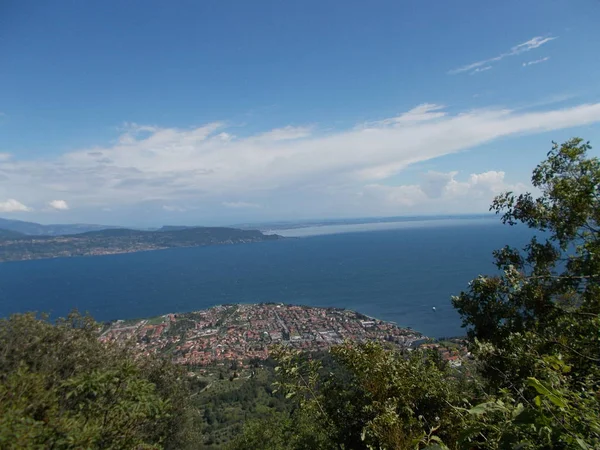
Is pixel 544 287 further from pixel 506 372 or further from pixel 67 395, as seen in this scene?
pixel 67 395

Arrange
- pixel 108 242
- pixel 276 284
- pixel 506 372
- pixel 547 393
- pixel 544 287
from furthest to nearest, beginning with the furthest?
pixel 108 242, pixel 276 284, pixel 544 287, pixel 506 372, pixel 547 393

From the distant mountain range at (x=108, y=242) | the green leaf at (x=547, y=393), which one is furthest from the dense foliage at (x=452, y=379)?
the distant mountain range at (x=108, y=242)

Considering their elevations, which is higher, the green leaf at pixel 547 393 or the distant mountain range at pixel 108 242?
the green leaf at pixel 547 393

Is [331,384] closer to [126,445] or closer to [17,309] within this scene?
[126,445]

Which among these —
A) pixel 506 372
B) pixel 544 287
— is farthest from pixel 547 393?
pixel 544 287

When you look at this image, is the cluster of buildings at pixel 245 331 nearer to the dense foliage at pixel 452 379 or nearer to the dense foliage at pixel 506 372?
the dense foliage at pixel 452 379

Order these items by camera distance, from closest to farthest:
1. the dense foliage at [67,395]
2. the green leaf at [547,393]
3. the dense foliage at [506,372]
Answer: the green leaf at [547,393] < the dense foliage at [506,372] < the dense foliage at [67,395]

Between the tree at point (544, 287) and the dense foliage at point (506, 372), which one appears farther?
the tree at point (544, 287)
